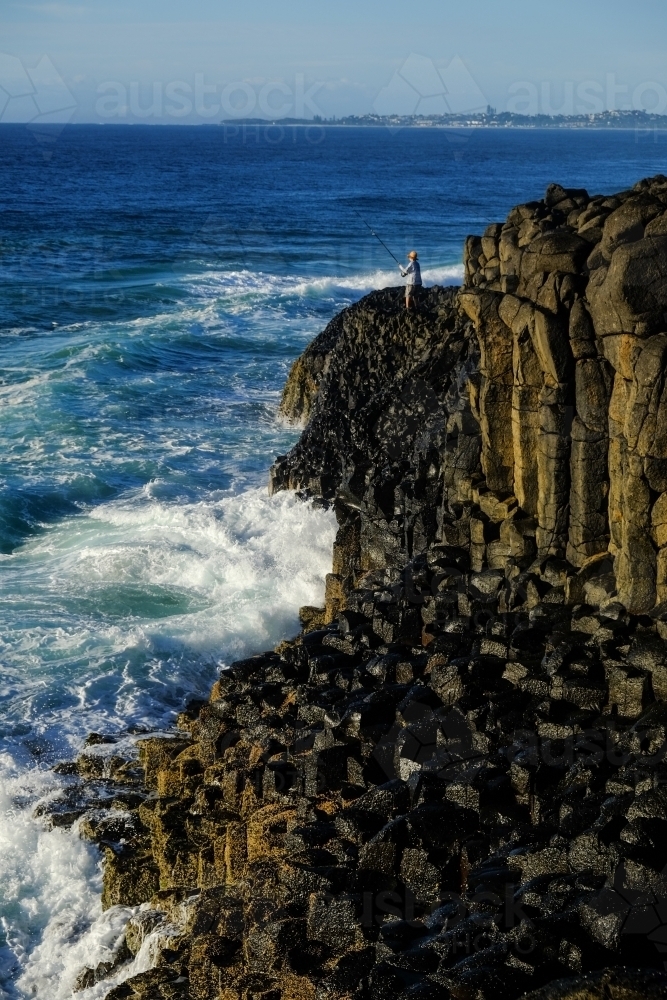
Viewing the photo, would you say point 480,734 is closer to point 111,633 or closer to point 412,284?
point 111,633

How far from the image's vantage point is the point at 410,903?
10164mm

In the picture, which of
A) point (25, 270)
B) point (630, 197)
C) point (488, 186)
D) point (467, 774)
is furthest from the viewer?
point (488, 186)

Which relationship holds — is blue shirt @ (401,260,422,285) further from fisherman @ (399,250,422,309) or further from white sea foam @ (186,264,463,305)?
white sea foam @ (186,264,463,305)

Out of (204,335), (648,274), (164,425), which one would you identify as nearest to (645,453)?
(648,274)

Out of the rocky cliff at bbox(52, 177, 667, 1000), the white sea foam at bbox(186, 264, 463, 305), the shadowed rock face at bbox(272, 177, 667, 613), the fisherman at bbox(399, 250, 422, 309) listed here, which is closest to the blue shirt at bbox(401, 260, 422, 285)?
the fisherman at bbox(399, 250, 422, 309)

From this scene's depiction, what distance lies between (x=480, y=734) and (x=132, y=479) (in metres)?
15.7

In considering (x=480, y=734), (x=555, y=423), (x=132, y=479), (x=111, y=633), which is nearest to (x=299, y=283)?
(x=132, y=479)

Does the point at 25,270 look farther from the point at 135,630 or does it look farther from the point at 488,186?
the point at 488,186

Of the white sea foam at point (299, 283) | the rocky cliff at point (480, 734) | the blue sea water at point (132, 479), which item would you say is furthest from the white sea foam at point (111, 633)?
the white sea foam at point (299, 283)

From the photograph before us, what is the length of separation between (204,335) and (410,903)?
1228 inches

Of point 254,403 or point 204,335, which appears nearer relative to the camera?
point 254,403

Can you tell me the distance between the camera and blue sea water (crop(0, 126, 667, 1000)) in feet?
48.2

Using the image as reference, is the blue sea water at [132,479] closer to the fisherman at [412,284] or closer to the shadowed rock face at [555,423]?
the shadowed rock face at [555,423]

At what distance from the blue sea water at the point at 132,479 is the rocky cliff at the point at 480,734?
76 cm
